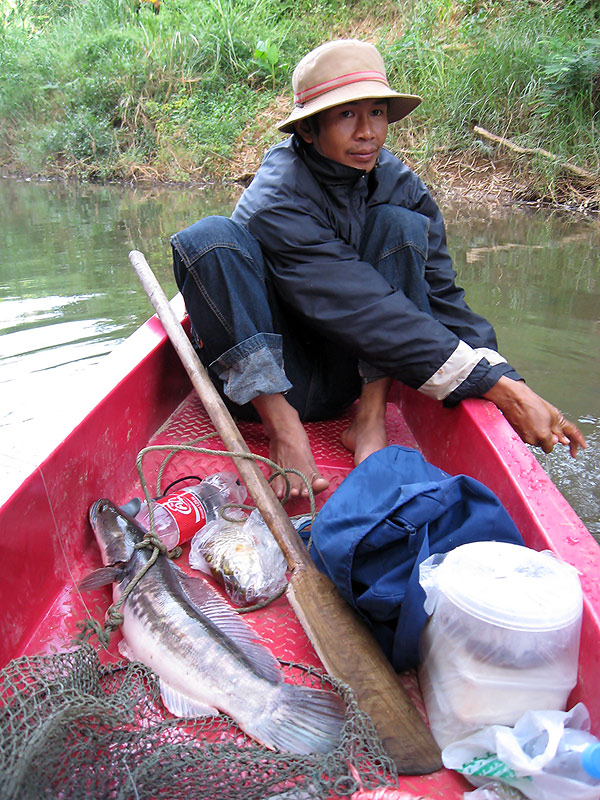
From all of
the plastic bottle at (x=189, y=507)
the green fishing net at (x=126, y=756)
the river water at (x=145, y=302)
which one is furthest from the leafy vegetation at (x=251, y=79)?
the green fishing net at (x=126, y=756)

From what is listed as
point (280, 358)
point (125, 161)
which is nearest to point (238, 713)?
point (280, 358)

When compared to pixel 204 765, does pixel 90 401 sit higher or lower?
higher

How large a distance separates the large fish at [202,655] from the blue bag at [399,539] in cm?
18

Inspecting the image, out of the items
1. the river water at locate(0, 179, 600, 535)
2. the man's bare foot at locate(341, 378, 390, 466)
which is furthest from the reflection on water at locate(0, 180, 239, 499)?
the man's bare foot at locate(341, 378, 390, 466)

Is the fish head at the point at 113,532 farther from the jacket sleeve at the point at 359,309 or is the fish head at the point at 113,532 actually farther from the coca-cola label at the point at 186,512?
the jacket sleeve at the point at 359,309

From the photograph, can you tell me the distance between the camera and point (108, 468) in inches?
68.7

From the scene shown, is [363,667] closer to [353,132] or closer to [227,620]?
[227,620]

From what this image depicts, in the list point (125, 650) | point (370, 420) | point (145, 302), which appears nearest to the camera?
point (125, 650)

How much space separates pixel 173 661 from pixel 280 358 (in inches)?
35.6

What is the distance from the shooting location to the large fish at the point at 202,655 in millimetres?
1093

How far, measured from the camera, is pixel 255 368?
1.82 metres

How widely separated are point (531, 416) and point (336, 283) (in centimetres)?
62

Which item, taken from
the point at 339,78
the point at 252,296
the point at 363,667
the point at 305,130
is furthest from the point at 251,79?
the point at 363,667

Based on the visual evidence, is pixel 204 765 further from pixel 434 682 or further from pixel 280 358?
pixel 280 358
